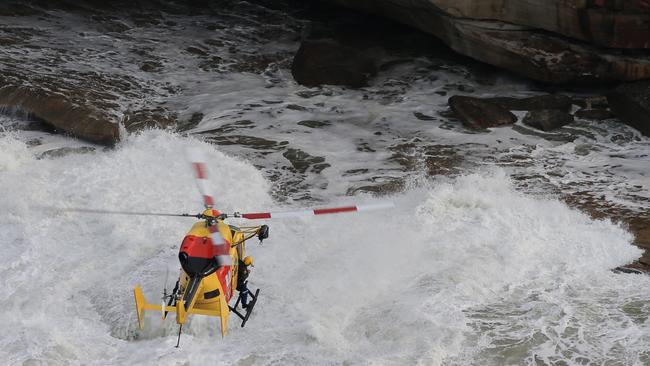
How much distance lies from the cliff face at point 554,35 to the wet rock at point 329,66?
1.69 m

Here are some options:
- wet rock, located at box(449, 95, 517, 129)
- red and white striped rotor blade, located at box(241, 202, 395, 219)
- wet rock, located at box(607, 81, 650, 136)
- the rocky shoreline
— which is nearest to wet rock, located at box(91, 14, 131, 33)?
the rocky shoreline

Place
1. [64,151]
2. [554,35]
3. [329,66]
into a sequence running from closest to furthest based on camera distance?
1. [64,151]
2. [554,35]
3. [329,66]

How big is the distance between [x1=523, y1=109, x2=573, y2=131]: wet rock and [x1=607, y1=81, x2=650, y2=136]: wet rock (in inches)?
32.6

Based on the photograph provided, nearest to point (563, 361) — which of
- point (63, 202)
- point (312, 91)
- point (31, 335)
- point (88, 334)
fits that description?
point (88, 334)

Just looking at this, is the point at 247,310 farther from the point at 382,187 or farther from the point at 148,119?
the point at 148,119

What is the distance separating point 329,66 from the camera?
15523 millimetres

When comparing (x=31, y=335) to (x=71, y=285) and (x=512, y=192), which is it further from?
(x=512, y=192)

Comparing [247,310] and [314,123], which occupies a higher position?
[314,123]

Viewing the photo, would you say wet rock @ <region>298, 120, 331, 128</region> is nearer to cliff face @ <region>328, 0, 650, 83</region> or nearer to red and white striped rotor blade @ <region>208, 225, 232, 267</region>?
cliff face @ <region>328, 0, 650, 83</region>

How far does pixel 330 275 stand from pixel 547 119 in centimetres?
589

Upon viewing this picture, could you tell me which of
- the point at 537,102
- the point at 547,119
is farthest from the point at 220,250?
the point at 537,102

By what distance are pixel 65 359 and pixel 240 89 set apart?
325 inches

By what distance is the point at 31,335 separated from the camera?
8.19 m

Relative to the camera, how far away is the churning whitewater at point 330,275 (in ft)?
26.4
